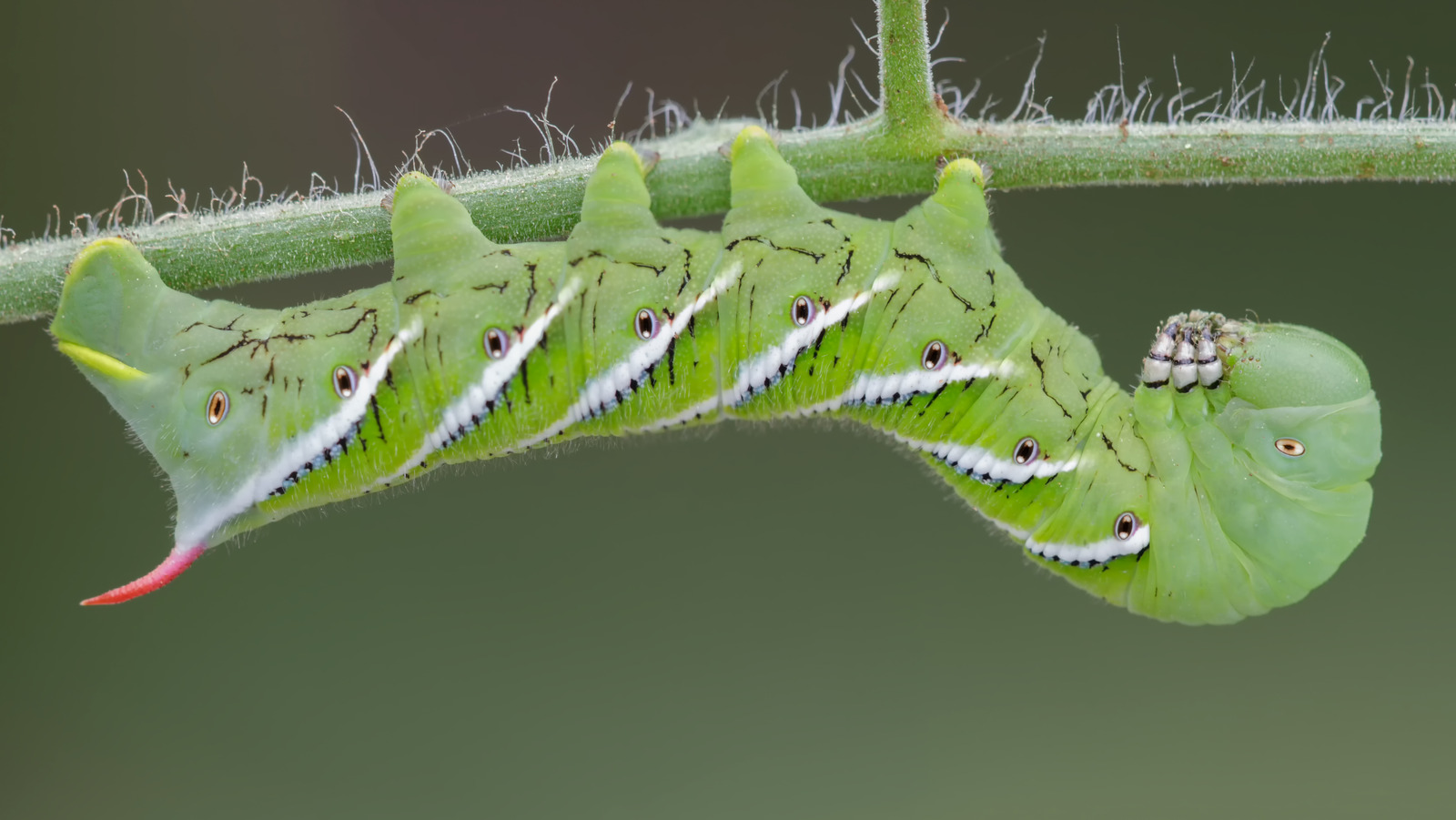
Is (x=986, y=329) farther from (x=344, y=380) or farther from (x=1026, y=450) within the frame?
(x=344, y=380)

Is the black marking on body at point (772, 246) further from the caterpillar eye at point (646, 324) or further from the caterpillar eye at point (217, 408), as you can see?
the caterpillar eye at point (217, 408)

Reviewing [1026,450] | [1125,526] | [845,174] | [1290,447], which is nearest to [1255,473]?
[1290,447]

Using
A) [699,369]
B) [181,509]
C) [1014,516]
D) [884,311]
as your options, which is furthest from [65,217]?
[1014,516]

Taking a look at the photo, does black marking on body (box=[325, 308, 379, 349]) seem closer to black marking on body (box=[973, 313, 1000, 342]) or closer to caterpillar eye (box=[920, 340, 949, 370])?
caterpillar eye (box=[920, 340, 949, 370])

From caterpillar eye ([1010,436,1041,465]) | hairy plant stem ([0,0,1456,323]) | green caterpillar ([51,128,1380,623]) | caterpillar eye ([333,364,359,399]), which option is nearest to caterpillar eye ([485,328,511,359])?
green caterpillar ([51,128,1380,623])

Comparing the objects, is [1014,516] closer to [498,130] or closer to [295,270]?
[295,270]
